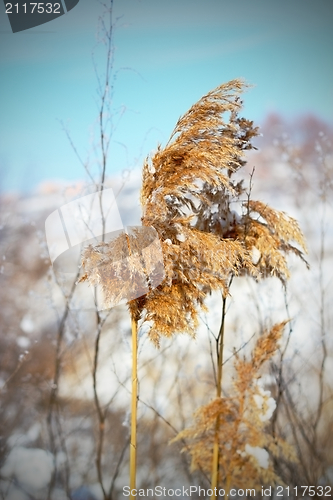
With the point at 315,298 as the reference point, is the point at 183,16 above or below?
above

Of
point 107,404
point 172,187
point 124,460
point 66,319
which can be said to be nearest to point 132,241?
point 172,187

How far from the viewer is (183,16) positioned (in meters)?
2.24

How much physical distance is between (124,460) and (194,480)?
1.17ft

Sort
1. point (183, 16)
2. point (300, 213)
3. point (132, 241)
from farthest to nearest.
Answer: point (300, 213) < point (183, 16) < point (132, 241)

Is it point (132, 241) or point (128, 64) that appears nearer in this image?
point (132, 241)

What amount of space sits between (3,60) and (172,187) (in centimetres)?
124

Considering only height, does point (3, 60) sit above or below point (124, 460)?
above

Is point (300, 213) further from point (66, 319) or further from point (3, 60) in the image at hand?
point (3, 60)

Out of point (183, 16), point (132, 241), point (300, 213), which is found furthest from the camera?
point (300, 213)

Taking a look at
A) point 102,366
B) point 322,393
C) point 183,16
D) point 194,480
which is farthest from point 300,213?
point 194,480

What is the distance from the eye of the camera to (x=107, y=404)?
90.4 inches

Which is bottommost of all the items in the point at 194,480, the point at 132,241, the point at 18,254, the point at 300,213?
the point at 194,480

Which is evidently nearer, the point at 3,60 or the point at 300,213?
the point at 3,60

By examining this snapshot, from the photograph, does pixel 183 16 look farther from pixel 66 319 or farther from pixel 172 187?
pixel 66 319
